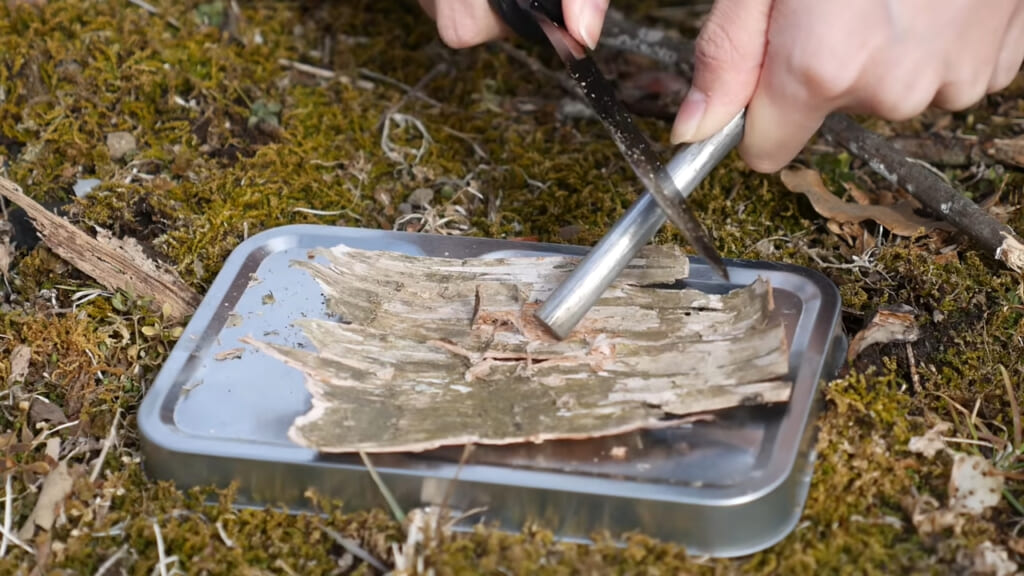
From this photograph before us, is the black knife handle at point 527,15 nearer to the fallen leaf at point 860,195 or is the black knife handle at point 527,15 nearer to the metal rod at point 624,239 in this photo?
the metal rod at point 624,239

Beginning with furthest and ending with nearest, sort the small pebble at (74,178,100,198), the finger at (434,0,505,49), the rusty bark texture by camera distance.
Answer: the small pebble at (74,178,100,198), the finger at (434,0,505,49), the rusty bark texture

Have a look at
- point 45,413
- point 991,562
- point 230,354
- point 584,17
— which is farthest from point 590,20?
point 45,413

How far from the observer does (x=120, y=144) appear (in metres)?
2.46

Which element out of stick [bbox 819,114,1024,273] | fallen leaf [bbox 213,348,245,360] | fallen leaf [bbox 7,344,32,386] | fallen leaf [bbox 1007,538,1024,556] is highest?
fallen leaf [bbox 213,348,245,360]

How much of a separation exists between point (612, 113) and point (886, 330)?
603 millimetres

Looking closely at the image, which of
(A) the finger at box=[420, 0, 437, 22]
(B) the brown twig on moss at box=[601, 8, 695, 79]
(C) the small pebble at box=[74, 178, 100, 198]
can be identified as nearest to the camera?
(A) the finger at box=[420, 0, 437, 22]

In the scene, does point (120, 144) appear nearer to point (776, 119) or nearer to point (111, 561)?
point (111, 561)

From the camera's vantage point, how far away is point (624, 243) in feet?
5.72

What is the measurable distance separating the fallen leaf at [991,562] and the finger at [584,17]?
0.98 m

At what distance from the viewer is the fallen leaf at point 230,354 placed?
1810mm

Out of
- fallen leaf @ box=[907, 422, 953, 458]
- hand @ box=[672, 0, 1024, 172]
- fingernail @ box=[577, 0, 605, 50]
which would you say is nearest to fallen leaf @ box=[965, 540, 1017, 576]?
fallen leaf @ box=[907, 422, 953, 458]

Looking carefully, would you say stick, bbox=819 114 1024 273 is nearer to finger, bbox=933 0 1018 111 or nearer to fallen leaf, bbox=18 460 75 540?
finger, bbox=933 0 1018 111

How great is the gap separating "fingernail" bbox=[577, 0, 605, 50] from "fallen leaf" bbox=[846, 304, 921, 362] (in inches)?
26.5

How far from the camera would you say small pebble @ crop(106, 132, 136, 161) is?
2449mm
